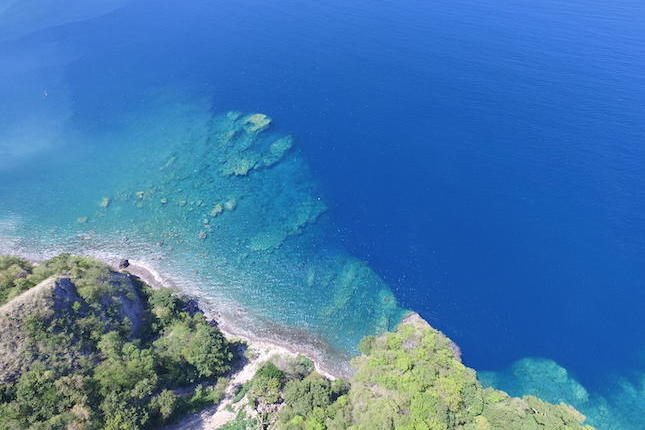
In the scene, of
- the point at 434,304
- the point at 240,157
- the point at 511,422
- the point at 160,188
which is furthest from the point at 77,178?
the point at 511,422

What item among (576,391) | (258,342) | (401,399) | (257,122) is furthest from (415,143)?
(401,399)

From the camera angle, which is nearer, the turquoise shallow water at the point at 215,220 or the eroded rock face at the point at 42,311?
the eroded rock face at the point at 42,311

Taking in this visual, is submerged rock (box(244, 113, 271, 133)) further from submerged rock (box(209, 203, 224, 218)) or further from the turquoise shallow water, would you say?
submerged rock (box(209, 203, 224, 218))

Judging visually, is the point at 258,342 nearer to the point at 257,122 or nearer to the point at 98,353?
the point at 98,353

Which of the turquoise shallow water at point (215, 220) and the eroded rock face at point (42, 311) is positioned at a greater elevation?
the eroded rock face at point (42, 311)

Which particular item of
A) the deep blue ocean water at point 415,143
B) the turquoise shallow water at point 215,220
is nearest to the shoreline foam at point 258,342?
the turquoise shallow water at point 215,220

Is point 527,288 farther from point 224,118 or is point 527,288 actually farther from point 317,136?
point 224,118

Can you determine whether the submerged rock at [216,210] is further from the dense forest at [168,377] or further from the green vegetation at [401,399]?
the green vegetation at [401,399]
